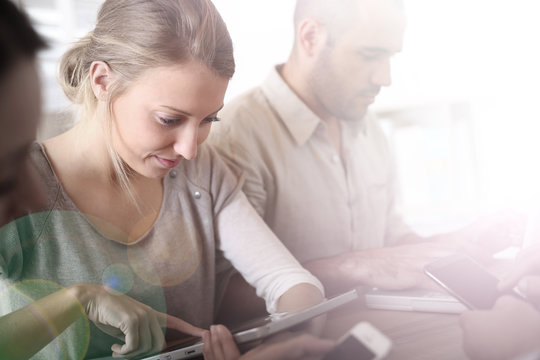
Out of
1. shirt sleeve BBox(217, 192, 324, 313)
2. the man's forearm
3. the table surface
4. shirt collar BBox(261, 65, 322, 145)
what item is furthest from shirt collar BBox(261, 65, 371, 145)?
the man's forearm

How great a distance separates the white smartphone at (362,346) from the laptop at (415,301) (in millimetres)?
122

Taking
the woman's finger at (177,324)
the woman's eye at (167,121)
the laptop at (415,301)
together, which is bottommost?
the laptop at (415,301)

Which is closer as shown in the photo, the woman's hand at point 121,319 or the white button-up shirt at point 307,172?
the woman's hand at point 121,319

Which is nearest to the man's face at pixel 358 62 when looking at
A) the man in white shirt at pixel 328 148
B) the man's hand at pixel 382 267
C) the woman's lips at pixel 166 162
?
the man in white shirt at pixel 328 148

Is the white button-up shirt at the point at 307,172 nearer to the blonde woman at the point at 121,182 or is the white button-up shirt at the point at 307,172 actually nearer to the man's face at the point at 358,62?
the man's face at the point at 358,62

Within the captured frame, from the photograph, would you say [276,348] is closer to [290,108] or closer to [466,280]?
[466,280]

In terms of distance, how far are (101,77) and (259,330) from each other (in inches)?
12.1

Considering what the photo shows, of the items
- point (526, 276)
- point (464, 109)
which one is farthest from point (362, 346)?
point (464, 109)

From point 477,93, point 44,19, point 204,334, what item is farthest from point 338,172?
point 44,19

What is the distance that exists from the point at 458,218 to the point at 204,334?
523 mm

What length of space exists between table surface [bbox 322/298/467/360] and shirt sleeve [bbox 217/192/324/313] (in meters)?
0.07

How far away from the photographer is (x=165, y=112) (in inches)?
18.1

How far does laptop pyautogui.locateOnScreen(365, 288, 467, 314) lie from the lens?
540 mm

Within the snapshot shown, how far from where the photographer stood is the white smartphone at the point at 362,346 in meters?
0.43
